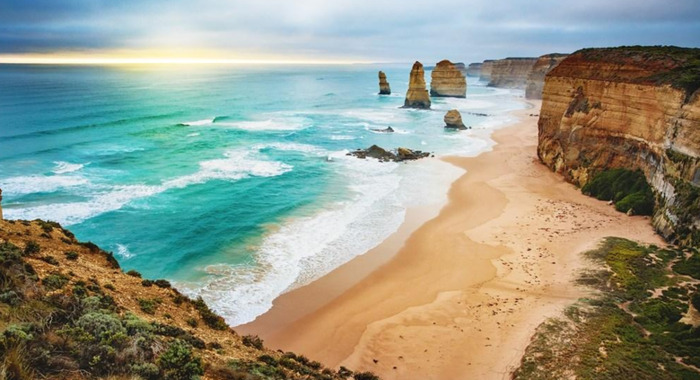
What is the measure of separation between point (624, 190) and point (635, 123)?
14.5ft

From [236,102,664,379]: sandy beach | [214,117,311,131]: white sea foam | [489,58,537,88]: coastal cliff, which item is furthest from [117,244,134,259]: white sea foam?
[489,58,537,88]: coastal cliff

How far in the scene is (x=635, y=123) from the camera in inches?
1033

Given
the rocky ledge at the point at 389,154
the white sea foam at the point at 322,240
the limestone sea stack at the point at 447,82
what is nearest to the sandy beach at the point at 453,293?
the white sea foam at the point at 322,240

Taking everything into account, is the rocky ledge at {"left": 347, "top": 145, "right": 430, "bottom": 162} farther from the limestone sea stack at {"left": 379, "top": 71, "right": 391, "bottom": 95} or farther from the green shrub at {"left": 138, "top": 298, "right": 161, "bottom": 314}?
the limestone sea stack at {"left": 379, "top": 71, "right": 391, "bottom": 95}

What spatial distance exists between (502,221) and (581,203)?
672cm

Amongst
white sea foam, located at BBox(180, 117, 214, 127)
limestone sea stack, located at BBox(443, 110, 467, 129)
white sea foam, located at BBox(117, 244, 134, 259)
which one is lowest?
white sea foam, located at BBox(117, 244, 134, 259)

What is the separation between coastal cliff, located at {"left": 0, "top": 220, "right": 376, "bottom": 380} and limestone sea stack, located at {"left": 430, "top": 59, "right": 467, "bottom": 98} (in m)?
96.3

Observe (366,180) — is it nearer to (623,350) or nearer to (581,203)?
(581,203)

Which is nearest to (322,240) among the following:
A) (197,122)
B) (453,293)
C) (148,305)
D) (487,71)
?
(453,293)

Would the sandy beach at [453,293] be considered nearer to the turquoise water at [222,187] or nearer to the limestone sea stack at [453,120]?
the turquoise water at [222,187]

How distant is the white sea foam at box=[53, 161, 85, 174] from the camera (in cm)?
3403

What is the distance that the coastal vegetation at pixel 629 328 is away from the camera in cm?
1153

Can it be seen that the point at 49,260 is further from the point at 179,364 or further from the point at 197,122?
the point at 197,122

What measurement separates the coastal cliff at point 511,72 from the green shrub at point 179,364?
443 feet
